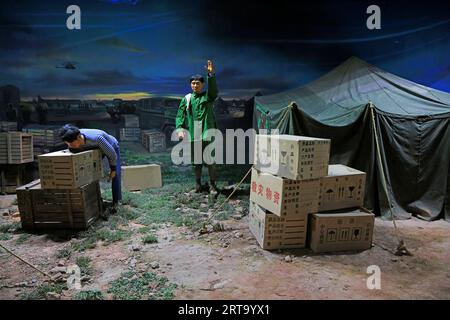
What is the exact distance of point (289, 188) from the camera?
11.7 ft

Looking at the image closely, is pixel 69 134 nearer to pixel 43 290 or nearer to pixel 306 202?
pixel 43 290

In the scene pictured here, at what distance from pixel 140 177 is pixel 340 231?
402cm

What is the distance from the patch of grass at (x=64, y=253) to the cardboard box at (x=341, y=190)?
111 inches

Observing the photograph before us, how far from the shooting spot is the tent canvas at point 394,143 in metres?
4.86

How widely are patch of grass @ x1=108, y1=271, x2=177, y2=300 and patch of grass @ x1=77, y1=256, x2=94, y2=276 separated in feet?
1.19

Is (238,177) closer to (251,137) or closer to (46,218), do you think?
(251,137)

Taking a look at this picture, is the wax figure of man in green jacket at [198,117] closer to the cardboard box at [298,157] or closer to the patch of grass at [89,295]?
the cardboard box at [298,157]

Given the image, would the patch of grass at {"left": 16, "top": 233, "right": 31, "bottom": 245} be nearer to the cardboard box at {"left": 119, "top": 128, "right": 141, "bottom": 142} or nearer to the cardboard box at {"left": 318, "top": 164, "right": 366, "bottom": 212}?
the cardboard box at {"left": 318, "top": 164, "right": 366, "bottom": 212}

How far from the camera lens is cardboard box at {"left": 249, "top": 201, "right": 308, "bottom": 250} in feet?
12.1

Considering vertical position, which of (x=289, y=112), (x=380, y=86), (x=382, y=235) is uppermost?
(x=380, y=86)

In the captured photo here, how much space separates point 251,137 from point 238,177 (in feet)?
3.38

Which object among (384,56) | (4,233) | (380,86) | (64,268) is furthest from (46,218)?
(384,56)

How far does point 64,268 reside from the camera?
3334mm

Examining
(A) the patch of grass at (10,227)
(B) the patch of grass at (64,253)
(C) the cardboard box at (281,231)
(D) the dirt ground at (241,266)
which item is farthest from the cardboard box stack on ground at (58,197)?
(C) the cardboard box at (281,231)
